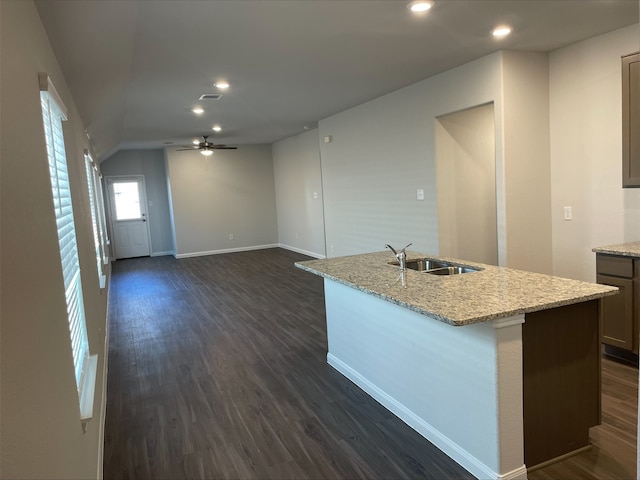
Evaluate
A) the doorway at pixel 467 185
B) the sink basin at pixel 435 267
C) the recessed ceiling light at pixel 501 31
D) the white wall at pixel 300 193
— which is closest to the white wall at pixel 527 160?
the recessed ceiling light at pixel 501 31

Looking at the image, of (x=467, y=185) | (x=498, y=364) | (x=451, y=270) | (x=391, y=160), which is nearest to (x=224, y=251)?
(x=391, y=160)

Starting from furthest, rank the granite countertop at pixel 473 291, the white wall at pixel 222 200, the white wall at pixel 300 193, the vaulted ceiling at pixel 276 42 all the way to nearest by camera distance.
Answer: the white wall at pixel 222 200 → the white wall at pixel 300 193 → the vaulted ceiling at pixel 276 42 → the granite countertop at pixel 473 291

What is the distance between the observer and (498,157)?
4152 millimetres

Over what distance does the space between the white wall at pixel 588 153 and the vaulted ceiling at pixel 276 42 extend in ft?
0.68

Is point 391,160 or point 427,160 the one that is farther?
point 391,160

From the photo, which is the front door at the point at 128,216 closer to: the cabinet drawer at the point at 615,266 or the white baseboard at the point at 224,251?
the white baseboard at the point at 224,251

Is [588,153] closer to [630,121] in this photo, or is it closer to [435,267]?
[630,121]

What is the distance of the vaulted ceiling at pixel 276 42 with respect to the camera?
269 centimetres

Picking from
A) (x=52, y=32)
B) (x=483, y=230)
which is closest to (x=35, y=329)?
(x=52, y=32)

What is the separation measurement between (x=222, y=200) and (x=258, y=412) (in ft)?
27.6

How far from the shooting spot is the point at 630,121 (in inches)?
129

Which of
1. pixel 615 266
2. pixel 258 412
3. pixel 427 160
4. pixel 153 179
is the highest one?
pixel 153 179

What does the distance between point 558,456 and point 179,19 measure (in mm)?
3381

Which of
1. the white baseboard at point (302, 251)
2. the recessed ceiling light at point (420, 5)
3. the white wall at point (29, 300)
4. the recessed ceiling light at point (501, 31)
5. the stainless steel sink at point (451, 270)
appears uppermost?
the recessed ceiling light at point (501, 31)
